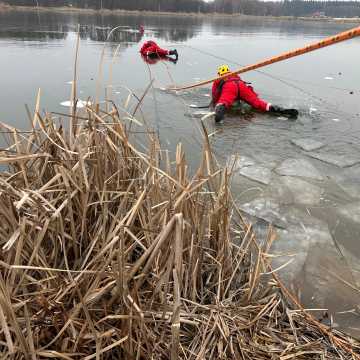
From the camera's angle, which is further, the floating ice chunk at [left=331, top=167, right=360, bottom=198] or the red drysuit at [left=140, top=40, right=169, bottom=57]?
the red drysuit at [left=140, top=40, right=169, bottom=57]

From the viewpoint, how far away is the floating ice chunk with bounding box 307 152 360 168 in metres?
3.98

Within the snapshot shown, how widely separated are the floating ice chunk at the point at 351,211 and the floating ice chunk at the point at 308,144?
1507 millimetres

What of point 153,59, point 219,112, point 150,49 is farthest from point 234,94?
point 153,59

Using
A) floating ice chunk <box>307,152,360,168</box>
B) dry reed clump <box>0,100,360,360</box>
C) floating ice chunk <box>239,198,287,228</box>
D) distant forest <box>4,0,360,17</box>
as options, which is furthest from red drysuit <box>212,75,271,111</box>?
distant forest <box>4,0,360,17</box>

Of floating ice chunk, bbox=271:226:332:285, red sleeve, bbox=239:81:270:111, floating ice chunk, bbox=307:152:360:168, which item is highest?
Answer: red sleeve, bbox=239:81:270:111

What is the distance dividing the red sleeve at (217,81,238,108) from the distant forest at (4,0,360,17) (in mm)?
46763

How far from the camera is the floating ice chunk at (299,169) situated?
12.1 feet

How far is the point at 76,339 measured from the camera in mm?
1272

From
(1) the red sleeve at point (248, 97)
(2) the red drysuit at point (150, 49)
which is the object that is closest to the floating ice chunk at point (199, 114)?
(1) the red sleeve at point (248, 97)

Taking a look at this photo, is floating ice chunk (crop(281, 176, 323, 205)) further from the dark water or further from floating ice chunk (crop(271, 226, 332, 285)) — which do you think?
floating ice chunk (crop(271, 226, 332, 285))

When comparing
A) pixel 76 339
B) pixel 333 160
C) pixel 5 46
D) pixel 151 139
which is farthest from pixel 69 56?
pixel 76 339

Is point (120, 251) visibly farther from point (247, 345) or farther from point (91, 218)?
point (247, 345)

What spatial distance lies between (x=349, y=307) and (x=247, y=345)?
78cm

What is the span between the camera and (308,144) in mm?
4582
